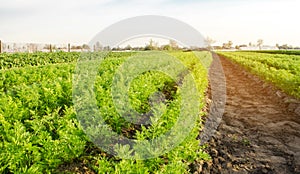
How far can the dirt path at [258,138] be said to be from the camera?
5320 millimetres

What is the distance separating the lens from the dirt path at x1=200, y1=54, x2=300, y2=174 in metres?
5.32

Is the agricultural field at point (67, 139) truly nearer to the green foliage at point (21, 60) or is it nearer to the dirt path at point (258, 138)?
the dirt path at point (258, 138)

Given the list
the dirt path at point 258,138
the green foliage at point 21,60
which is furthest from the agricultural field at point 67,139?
the green foliage at point 21,60

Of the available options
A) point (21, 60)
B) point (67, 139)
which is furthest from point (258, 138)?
point (21, 60)

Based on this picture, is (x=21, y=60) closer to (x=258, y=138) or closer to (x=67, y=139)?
(x=258, y=138)

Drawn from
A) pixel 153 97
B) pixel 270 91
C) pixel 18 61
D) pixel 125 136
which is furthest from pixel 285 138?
pixel 18 61

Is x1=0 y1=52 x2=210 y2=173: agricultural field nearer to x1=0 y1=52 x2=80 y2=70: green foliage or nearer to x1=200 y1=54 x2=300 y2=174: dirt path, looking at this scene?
x1=200 y1=54 x2=300 y2=174: dirt path

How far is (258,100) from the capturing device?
11055 mm

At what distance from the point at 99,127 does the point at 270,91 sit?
9.38 metres

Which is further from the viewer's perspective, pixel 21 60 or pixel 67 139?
pixel 21 60

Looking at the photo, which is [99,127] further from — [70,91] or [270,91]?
[270,91]

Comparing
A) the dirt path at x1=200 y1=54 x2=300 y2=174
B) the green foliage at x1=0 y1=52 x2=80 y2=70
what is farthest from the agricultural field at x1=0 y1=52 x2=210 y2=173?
the green foliage at x1=0 y1=52 x2=80 y2=70

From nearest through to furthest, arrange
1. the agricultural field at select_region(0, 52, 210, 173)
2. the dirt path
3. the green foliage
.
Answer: the agricultural field at select_region(0, 52, 210, 173) → the dirt path → the green foliage

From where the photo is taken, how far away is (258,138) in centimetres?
673
